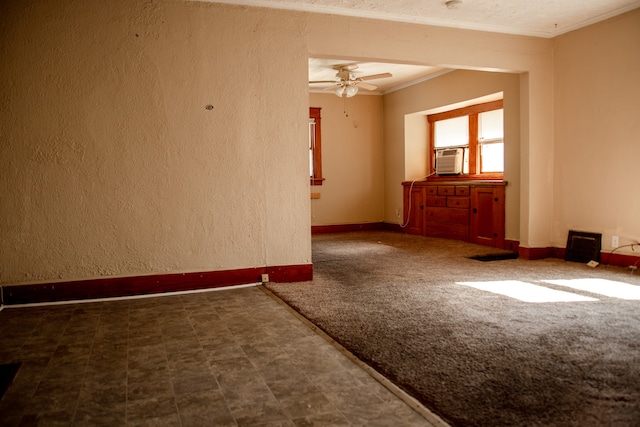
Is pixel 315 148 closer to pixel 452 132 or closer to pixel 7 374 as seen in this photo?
pixel 452 132

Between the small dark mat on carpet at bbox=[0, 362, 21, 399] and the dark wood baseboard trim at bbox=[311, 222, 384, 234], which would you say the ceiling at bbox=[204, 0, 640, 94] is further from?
the dark wood baseboard trim at bbox=[311, 222, 384, 234]

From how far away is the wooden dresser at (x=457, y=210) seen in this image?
20.7 ft

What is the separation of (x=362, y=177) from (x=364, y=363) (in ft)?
22.0

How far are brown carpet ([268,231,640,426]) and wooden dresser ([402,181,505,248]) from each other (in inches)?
55.8

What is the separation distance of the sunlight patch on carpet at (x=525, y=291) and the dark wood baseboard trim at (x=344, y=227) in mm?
4581

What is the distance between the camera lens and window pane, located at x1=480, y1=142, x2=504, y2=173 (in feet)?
22.0

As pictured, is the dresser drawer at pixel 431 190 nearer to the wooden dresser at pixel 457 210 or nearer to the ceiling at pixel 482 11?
the wooden dresser at pixel 457 210

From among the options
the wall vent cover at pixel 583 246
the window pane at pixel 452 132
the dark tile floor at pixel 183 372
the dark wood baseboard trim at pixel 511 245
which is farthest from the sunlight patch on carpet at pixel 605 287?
the window pane at pixel 452 132

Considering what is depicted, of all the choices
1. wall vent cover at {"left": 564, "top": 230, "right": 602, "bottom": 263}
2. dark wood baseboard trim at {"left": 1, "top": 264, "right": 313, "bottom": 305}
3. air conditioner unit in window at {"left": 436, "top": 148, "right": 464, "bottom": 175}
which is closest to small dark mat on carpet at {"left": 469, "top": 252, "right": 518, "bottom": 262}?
wall vent cover at {"left": 564, "top": 230, "right": 602, "bottom": 263}

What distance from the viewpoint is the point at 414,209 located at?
26.5 feet

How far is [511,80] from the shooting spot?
19.4 feet

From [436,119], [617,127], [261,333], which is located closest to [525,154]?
[617,127]

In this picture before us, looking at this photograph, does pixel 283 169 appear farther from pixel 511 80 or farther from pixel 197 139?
pixel 511 80

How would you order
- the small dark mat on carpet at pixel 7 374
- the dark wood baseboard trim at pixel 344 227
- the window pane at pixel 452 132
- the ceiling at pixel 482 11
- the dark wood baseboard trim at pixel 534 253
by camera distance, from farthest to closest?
the dark wood baseboard trim at pixel 344 227
the window pane at pixel 452 132
the dark wood baseboard trim at pixel 534 253
the ceiling at pixel 482 11
the small dark mat on carpet at pixel 7 374
